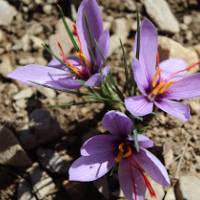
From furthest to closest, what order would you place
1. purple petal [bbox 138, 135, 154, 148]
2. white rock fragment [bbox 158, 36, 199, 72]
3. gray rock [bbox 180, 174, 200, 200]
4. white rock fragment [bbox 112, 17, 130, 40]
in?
1. white rock fragment [bbox 112, 17, 130, 40]
2. white rock fragment [bbox 158, 36, 199, 72]
3. gray rock [bbox 180, 174, 200, 200]
4. purple petal [bbox 138, 135, 154, 148]

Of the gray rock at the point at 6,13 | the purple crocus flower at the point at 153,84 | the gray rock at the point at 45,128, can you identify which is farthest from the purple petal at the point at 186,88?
the gray rock at the point at 6,13

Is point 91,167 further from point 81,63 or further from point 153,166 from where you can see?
point 81,63

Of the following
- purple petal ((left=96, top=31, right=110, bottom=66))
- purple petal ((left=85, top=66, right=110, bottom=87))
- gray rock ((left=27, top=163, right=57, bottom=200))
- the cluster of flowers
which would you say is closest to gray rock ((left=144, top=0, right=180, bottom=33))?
the cluster of flowers

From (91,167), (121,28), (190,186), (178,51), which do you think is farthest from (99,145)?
(121,28)

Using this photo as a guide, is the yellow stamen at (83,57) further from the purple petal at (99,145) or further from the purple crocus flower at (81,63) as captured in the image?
the purple petal at (99,145)

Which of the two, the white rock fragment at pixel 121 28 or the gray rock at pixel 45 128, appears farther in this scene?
the white rock fragment at pixel 121 28

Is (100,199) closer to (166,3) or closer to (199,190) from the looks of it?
(199,190)

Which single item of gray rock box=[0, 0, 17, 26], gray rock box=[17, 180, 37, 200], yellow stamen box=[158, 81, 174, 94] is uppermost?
gray rock box=[0, 0, 17, 26]

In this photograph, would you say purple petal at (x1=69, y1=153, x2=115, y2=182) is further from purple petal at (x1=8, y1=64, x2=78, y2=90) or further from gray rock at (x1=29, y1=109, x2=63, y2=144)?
gray rock at (x1=29, y1=109, x2=63, y2=144)
